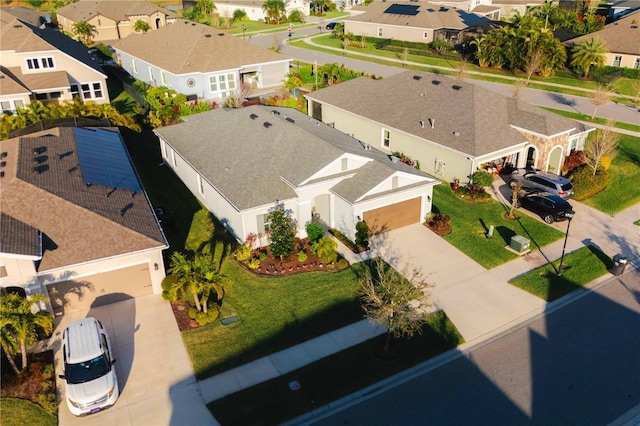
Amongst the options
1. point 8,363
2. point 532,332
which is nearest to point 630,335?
point 532,332

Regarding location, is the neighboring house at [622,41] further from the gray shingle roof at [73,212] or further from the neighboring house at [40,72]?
the gray shingle roof at [73,212]

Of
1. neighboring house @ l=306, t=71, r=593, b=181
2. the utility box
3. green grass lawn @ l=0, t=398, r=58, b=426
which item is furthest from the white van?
neighboring house @ l=306, t=71, r=593, b=181

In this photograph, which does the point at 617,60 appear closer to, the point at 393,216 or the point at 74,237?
the point at 393,216

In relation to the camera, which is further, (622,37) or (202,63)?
(622,37)

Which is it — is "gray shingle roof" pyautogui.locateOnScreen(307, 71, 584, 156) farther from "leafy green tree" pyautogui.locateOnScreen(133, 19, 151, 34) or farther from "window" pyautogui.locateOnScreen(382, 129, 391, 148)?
"leafy green tree" pyautogui.locateOnScreen(133, 19, 151, 34)

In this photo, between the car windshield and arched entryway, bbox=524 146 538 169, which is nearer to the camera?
the car windshield

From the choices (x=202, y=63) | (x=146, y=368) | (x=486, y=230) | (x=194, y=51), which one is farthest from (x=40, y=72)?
(x=486, y=230)

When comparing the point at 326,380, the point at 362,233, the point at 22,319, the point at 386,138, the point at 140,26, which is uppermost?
the point at 140,26
